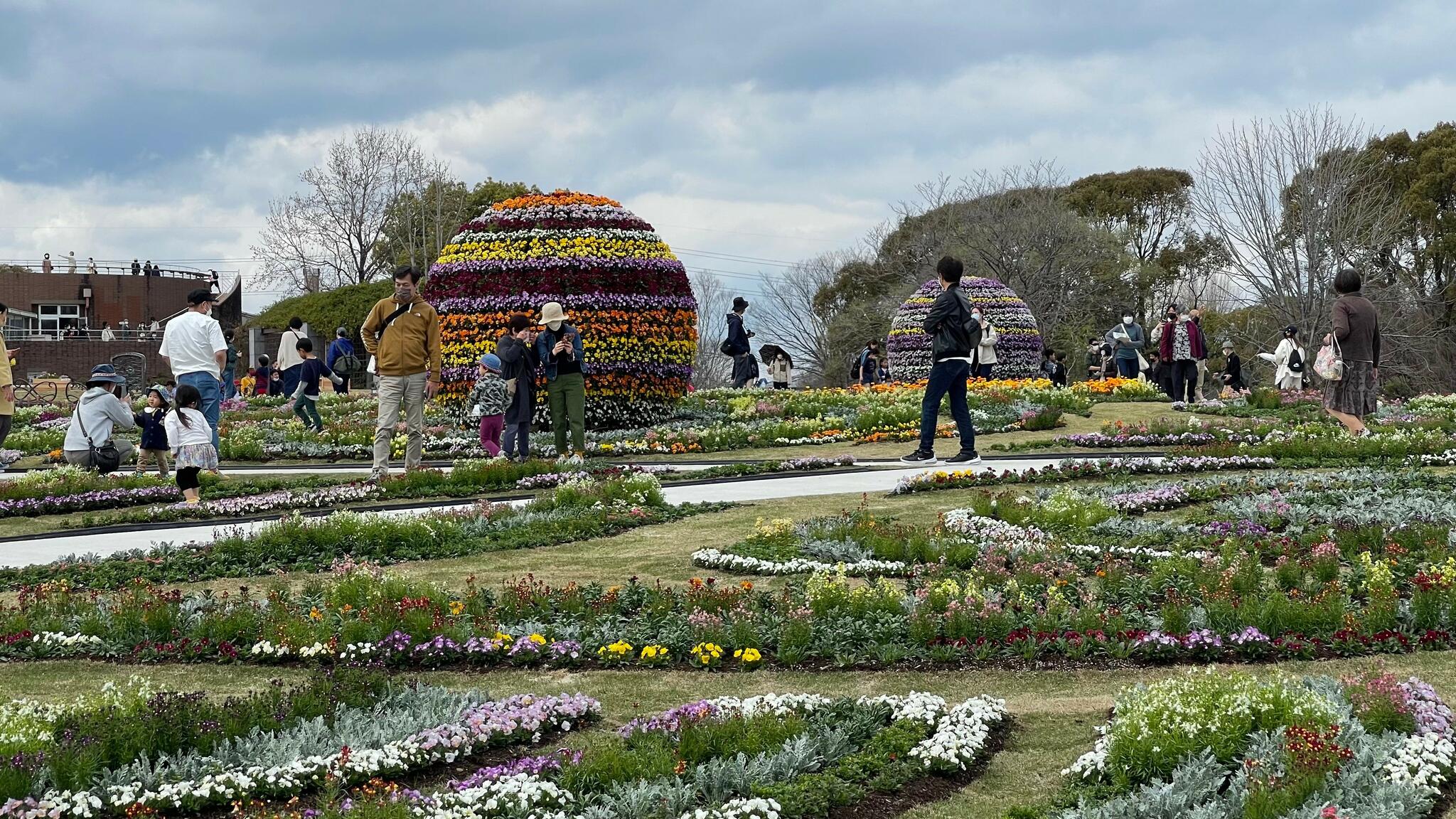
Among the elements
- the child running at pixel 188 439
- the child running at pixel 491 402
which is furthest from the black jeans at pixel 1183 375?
the child running at pixel 188 439

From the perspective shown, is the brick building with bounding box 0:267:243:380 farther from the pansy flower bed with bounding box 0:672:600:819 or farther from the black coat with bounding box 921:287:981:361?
the pansy flower bed with bounding box 0:672:600:819

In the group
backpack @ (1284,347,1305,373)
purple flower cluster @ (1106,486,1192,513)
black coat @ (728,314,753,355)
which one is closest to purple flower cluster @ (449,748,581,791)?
purple flower cluster @ (1106,486,1192,513)

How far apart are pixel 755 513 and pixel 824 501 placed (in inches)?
31.8

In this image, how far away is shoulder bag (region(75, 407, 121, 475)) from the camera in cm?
1603

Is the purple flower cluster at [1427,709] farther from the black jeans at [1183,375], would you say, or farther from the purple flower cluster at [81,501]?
the black jeans at [1183,375]

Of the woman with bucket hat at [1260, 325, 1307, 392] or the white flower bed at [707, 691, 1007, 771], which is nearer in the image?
the white flower bed at [707, 691, 1007, 771]

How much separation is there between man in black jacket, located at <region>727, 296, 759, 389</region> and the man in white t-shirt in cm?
1355

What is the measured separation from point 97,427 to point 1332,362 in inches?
570

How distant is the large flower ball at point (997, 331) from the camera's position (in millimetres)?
32625

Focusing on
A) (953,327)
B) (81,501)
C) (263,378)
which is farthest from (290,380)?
(953,327)

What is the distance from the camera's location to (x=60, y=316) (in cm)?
7319

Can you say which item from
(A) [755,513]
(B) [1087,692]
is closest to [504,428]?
(A) [755,513]

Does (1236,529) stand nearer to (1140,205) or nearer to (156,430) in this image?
(156,430)

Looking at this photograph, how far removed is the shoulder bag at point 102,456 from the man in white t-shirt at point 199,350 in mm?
2048
